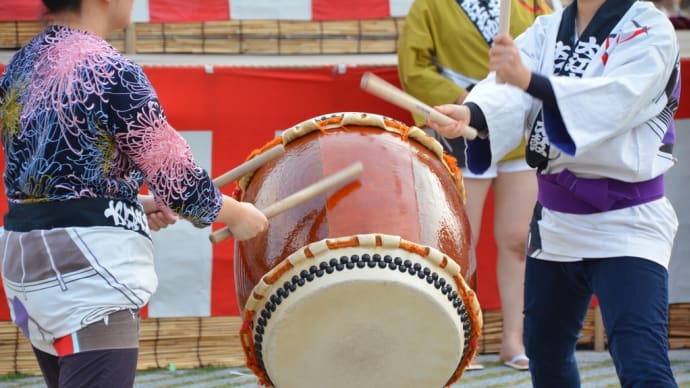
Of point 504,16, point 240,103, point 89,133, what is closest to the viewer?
point 89,133

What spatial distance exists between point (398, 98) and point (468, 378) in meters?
1.87

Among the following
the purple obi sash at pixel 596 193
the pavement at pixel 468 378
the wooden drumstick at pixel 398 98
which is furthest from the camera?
the pavement at pixel 468 378

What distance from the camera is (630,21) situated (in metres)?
2.48

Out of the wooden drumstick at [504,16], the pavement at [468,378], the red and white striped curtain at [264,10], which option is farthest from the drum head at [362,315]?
the red and white striped curtain at [264,10]

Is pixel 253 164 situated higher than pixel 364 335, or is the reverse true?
pixel 253 164

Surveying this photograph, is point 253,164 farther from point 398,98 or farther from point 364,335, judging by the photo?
point 364,335

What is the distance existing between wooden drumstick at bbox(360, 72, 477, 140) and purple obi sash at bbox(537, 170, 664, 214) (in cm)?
28

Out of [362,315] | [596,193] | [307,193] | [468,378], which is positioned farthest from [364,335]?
[468,378]

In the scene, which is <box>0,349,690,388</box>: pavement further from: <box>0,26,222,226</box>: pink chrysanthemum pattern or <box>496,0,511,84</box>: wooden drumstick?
<box>0,26,222,226</box>: pink chrysanthemum pattern

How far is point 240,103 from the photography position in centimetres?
399

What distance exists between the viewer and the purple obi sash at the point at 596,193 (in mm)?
2498

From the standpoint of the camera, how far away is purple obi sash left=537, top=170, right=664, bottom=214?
2.50m

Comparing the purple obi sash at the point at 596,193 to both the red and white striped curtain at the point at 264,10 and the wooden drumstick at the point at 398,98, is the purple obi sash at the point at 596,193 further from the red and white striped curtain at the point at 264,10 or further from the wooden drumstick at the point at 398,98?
the red and white striped curtain at the point at 264,10

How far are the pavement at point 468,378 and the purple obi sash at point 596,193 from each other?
136 centimetres
